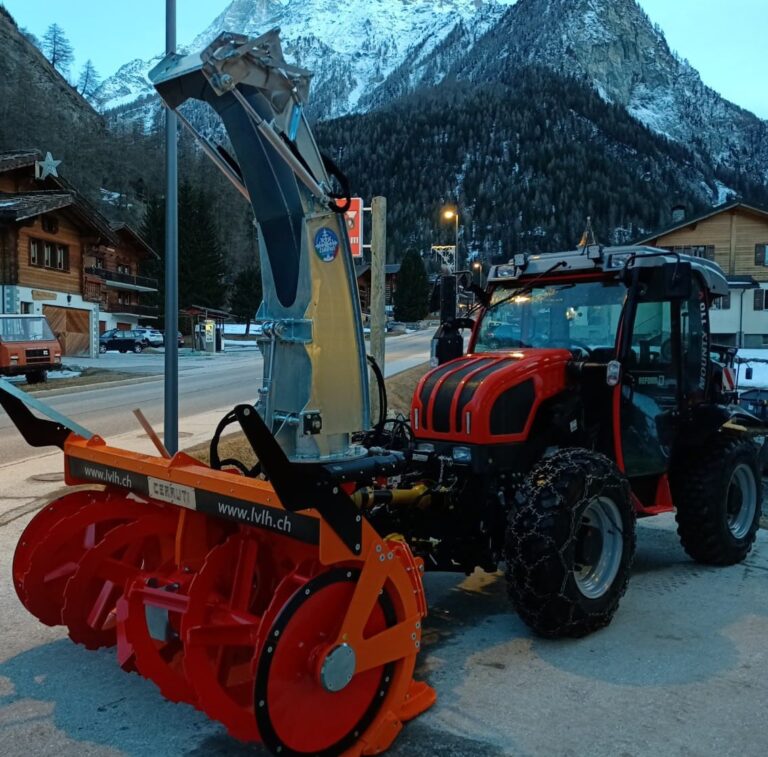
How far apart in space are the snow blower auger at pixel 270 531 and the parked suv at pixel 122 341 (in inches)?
1691

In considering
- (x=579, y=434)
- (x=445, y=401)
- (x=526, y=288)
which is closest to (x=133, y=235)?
(x=526, y=288)

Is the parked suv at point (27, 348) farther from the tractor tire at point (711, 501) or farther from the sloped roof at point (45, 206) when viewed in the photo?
the tractor tire at point (711, 501)

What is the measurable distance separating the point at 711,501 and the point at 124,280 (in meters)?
51.2

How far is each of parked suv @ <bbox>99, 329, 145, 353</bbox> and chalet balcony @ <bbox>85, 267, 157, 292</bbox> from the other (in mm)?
5225

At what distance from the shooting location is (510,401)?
461 centimetres

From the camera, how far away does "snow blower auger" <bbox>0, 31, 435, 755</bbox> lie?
2.86 meters

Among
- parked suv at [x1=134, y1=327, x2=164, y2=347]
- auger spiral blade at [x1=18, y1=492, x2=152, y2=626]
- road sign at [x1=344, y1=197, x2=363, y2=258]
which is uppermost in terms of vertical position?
road sign at [x1=344, y1=197, x2=363, y2=258]

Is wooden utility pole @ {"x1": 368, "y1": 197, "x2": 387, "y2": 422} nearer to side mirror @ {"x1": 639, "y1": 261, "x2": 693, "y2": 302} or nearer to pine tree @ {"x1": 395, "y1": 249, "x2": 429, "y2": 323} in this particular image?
side mirror @ {"x1": 639, "y1": 261, "x2": 693, "y2": 302}

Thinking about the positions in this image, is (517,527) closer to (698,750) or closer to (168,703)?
(698,750)

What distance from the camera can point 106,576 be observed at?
3730 mm

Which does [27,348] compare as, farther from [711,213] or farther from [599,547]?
[711,213]

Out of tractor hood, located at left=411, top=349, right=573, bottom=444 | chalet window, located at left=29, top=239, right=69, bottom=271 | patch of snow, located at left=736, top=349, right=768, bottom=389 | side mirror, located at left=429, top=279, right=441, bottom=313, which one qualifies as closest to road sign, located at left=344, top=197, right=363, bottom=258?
side mirror, located at left=429, top=279, right=441, bottom=313

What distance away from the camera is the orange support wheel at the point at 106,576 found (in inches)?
146

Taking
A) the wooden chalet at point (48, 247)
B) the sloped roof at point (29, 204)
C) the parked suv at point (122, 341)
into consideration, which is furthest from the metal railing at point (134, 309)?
the sloped roof at point (29, 204)
